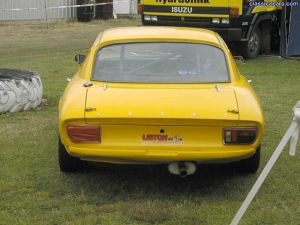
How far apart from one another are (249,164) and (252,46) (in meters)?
9.14

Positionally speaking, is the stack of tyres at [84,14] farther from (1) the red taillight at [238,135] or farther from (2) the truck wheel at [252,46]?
(1) the red taillight at [238,135]

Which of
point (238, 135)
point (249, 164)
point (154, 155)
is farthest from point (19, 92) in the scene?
point (238, 135)

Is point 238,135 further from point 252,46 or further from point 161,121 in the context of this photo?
point 252,46

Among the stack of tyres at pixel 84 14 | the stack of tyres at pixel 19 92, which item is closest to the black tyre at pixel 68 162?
the stack of tyres at pixel 19 92

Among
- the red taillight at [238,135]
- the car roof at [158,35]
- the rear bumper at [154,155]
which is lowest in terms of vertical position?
the rear bumper at [154,155]

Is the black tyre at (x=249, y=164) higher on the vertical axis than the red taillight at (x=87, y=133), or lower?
lower

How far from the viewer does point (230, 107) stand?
461 cm

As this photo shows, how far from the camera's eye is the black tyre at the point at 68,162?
16.9 feet

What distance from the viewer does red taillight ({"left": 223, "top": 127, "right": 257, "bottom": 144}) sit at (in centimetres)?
451

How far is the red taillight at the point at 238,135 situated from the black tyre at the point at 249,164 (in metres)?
0.68

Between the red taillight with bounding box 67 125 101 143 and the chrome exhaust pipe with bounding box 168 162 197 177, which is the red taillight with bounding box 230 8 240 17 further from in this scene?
the red taillight with bounding box 67 125 101 143

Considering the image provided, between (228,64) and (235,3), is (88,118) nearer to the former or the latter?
(228,64)

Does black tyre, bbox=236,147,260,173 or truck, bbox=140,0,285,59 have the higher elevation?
truck, bbox=140,0,285,59

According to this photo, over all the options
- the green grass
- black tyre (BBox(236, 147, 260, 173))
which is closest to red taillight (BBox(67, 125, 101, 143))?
the green grass
